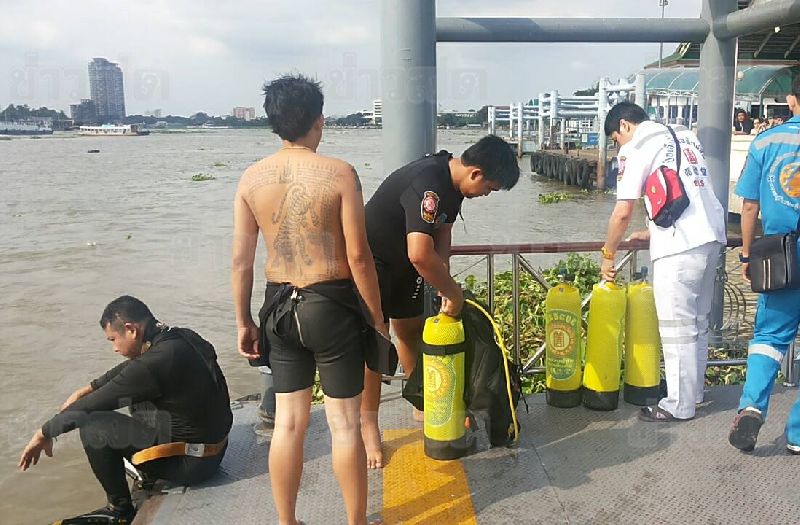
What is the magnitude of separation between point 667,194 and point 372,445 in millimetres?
1880

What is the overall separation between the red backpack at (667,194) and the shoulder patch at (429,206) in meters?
1.23

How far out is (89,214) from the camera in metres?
21.7

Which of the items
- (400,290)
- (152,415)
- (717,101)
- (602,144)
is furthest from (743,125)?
(152,415)

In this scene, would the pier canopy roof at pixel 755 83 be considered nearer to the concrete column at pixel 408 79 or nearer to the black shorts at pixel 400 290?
the concrete column at pixel 408 79

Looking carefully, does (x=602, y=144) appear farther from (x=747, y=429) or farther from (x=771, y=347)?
(x=747, y=429)

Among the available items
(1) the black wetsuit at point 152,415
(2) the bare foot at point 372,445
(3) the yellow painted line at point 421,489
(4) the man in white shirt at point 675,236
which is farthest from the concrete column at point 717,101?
(1) the black wetsuit at point 152,415

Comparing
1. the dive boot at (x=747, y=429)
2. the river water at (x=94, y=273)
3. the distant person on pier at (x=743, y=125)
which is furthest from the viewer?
the distant person on pier at (x=743, y=125)

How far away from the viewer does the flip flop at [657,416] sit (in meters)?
3.48

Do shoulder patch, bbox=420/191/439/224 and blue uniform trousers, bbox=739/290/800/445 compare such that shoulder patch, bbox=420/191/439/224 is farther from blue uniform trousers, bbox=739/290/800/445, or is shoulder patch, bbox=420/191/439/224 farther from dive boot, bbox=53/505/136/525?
dive boot, bbox=53/505/136/525

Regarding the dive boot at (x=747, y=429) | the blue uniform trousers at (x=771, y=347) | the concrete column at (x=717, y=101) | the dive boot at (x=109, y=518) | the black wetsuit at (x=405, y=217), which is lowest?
the dive boot at (x=109, y=518)

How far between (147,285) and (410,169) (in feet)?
31.9

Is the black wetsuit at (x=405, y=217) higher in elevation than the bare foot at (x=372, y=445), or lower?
higher

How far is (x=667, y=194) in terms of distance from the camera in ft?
10.6

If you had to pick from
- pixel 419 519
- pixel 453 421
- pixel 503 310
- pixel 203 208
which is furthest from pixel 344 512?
pixel 203 208
